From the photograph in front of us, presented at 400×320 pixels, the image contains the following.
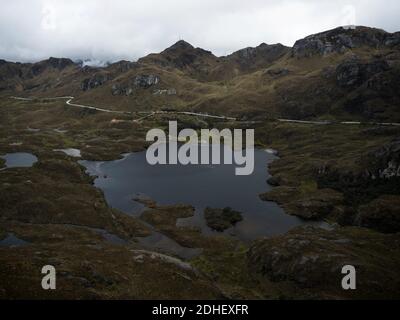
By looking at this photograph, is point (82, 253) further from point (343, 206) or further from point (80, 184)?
point (343, 206)

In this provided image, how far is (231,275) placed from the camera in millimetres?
71875

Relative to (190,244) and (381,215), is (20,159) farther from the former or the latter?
(381,215)

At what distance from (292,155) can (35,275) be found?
135 metres

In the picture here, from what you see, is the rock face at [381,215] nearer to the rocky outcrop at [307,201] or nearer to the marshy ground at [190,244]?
the marshy ground at [190,244]

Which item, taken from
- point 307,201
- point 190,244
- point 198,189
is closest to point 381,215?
point 307,201

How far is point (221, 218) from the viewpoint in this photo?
339 ft

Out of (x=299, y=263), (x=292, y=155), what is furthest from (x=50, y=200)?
(x=292, y=155)

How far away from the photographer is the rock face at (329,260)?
60.4m

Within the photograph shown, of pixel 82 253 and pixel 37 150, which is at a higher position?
pixel 37 150

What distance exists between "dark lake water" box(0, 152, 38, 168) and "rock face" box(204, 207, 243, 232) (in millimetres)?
77536

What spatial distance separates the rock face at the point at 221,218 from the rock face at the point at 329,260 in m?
18.3

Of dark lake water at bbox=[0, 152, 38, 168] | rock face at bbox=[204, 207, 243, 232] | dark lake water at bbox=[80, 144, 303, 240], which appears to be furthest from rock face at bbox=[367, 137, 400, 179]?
dark lake water at bbox=[0, 152, 38, 168]
